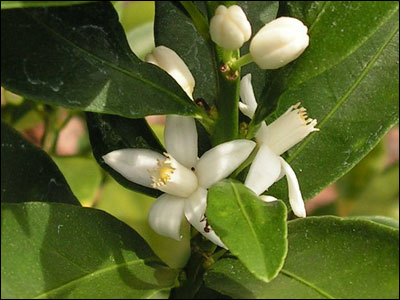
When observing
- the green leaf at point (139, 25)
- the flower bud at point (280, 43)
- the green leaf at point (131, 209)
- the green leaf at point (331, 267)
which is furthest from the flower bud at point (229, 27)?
the green leaf at point (139, 25)

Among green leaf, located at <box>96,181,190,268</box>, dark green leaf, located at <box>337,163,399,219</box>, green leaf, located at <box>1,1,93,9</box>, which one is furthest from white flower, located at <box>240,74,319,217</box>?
→ dark green leaf, located at <box>337,163,399,219</box>

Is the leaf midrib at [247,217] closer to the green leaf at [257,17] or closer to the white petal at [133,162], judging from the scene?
the white petal at [133,162]

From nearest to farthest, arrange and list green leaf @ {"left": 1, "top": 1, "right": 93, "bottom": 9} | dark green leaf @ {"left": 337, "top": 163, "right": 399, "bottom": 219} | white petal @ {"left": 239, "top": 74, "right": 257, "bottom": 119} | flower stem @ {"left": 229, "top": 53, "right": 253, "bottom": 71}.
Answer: green leaf @ {"left": 1, "top": 1, "right": 93, "bottom": 9}
flower stem @ {"left": 229, "top": 53, "right": 253, "bottom": 71}
white petal @ {"left": 239, "top": 74, "right": 257, "bottom": 119}
dark green leaf @ {"left": 337, "top": 163, "right": 399, "bottom": 219}

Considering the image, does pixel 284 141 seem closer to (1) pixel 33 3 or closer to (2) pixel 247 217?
(2) pixel 247 217

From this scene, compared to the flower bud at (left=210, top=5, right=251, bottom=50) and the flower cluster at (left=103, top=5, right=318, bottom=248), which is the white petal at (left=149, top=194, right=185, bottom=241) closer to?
the flower cluster at (left=103, top=5, right=318, bottom=248)

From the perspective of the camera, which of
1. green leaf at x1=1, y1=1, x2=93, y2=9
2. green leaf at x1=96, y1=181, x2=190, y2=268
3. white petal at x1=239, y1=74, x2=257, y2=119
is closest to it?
green leaf at x1=1, y1=1, x2=93, y2=9

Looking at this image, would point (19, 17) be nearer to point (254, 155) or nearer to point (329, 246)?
point (254, 155)

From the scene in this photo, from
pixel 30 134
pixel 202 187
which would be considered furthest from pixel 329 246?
pixel 30 134
